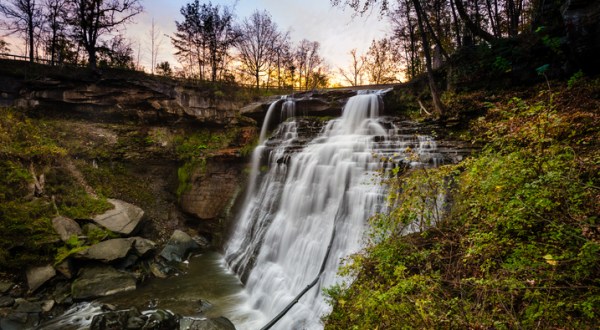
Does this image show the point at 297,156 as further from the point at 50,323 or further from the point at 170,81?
the point at 170,81

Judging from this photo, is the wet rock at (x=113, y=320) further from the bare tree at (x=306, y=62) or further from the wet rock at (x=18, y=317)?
the bare tree at (x=306, y=62)

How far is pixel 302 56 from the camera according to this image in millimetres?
31750

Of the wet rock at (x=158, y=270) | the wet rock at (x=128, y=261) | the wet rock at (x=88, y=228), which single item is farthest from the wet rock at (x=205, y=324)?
the wet rock at (x=88, y=228)

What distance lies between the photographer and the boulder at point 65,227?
830 centimetres

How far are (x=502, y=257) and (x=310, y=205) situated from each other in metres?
5.98

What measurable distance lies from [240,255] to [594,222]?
9.24 meters

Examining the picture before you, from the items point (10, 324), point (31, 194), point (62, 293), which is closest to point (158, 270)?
point (62, 293)

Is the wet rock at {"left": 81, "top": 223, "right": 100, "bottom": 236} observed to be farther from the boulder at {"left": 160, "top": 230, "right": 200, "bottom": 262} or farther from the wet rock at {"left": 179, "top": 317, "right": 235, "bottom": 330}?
the wet rock at {"left": 179, "top": 317, "right": 235, "bottom": 330}

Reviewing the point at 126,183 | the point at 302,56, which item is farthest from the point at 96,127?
the point at 302,56

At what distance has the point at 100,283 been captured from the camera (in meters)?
7.58

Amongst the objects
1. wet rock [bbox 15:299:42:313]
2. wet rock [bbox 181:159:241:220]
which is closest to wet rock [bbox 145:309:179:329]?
wet rock [bbox 15:299:42:313]

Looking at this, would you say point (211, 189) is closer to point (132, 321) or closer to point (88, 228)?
point (88, 228)

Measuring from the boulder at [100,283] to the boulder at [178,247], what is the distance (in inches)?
74.0

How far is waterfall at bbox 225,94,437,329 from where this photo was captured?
22.0 feet
